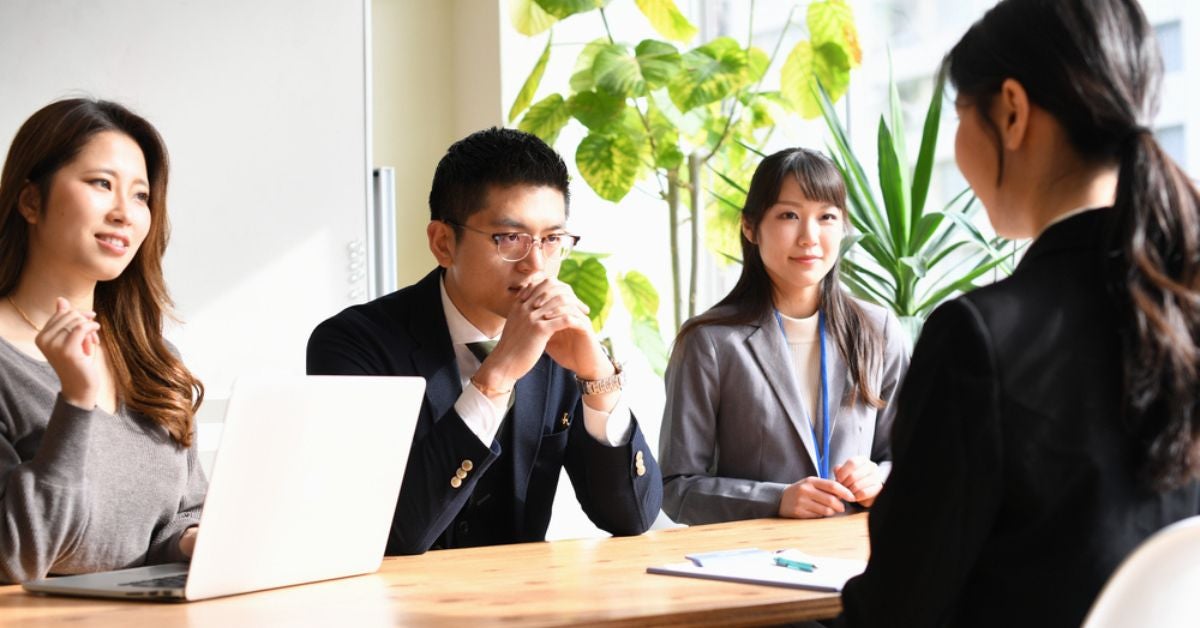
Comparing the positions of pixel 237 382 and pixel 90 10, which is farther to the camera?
pixel 90 10

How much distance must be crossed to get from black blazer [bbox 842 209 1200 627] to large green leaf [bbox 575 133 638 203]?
8.67 feet

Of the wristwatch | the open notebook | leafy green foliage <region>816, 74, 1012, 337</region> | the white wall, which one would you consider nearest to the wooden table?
the open notebook

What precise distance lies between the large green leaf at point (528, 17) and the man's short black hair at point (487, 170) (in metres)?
1.66

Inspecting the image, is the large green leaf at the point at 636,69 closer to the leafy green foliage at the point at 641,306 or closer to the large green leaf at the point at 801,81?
the large green leaf at the point at 801,81

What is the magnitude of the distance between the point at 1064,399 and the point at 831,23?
2749 millimetres

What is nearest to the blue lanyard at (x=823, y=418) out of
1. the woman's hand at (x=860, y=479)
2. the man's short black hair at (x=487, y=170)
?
the woman's hand at (x=860, y=479)

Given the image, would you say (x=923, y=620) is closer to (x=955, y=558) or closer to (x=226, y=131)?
(x=955, y=558)

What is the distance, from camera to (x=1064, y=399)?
1.17 meters

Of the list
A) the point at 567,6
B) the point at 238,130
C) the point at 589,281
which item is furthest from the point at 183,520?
the point at 567,6

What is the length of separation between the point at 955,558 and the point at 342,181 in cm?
266

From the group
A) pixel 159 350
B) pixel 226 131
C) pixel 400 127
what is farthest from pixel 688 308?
pixel 159 350

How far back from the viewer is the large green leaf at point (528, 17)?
399cm

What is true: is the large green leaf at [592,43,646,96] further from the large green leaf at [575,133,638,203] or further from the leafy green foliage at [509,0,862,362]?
the large green leaf at [575,133,638,203]

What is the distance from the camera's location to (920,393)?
47.4 inches
